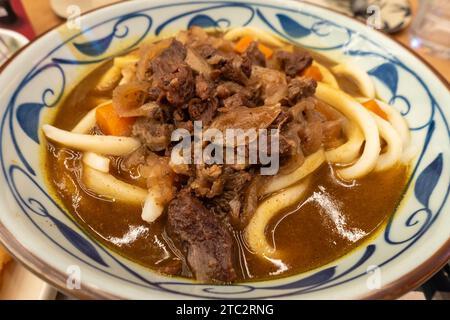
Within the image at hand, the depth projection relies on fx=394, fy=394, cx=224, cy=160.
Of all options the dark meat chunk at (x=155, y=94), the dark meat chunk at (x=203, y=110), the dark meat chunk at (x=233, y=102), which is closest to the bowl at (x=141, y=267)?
the dark meat chunk at (x=155, y=94)

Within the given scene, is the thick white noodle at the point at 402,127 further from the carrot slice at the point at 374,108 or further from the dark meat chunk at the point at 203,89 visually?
the dark meat chunk at the point at 203,89

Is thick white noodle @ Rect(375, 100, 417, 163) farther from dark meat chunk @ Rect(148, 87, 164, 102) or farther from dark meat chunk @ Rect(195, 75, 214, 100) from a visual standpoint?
dark meat chunk @ Rect(148, 87, 164, 102)

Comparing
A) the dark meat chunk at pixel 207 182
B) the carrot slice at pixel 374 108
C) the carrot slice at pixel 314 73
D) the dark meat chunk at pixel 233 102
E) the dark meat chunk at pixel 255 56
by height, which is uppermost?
the dark meat chunk at pixel 255 56

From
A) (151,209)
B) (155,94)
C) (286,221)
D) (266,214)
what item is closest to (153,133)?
(155,94)

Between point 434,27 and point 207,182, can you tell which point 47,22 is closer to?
point 207,182

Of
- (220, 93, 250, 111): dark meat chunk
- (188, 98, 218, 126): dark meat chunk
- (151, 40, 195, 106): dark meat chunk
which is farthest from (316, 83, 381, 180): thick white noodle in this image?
(151, 40, 195, 106): dark meat chunk
